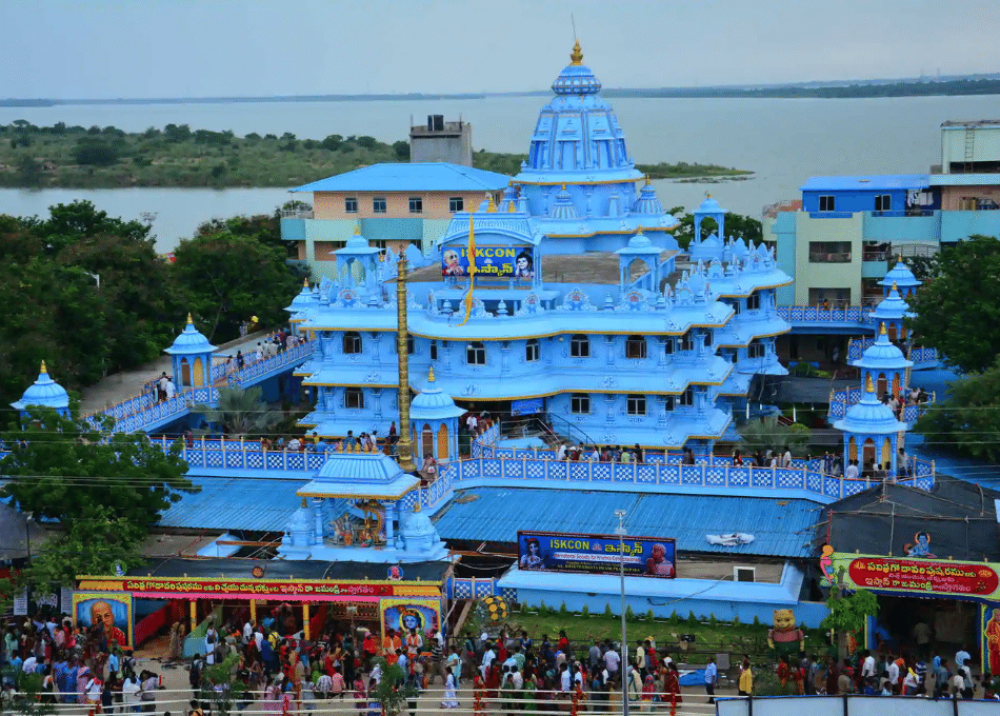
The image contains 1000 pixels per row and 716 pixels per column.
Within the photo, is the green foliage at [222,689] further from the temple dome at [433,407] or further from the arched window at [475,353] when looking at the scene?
the arched window at [475,353]

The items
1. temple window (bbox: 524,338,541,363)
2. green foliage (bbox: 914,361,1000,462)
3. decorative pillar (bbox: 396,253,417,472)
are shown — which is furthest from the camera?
temple window (bbox: 524,338,541,363)

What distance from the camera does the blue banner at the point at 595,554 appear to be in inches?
1222

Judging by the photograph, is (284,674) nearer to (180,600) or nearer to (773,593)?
(180,600)

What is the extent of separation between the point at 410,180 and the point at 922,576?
44.3m

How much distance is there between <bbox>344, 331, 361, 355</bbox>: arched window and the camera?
4197 centimetres

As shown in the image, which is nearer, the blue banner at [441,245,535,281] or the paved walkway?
the blue banner at [441,245,535,281]

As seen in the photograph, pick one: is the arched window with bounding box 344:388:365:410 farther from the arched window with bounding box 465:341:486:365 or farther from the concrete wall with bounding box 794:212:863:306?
the concrete wall with bounding box 794:212:863:306

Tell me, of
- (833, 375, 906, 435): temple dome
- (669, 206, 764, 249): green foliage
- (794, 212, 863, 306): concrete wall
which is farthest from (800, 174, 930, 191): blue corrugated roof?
(833, 375, 906, 435): temple dome

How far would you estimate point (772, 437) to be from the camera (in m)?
39.4

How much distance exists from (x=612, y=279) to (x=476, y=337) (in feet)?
16.7

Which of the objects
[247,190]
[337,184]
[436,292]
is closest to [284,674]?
[436,292]

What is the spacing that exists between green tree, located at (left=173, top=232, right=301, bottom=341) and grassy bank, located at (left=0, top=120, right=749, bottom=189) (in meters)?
69.0

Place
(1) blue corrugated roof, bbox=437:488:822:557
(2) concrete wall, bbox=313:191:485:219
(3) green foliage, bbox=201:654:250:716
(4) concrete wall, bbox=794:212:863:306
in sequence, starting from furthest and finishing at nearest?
(2) concrete wall, bbox=313:191:485:219 < (4) concrete wall, bbox=794:212:863:306 < (1) blue corrugated roof, bbox=437:488:822:557 < (3) green foliage, bbox=201:654:250:716

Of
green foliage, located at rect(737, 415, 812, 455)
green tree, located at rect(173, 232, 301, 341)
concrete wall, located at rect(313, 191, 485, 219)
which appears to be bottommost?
green foliage, located at rect(737, 415, 812, 455)
